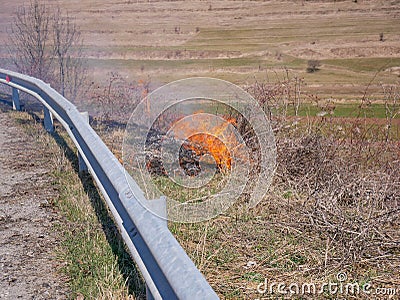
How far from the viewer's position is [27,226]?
525 centimetres

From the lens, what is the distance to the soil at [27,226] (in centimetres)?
410

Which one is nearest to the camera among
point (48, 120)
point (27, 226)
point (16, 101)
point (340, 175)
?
point (27, 226)

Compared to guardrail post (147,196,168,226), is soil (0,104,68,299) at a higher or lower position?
lower

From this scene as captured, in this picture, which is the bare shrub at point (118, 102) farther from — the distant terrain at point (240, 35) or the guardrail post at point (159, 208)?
the distant terrain at point (240, 35)

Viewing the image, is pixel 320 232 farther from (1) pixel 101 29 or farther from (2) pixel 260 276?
(1) pixel 101 29

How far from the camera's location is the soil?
13.5ft

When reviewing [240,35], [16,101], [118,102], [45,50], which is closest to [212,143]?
[118,102]

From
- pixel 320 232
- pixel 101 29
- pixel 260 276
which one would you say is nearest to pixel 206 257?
pixel 260 276

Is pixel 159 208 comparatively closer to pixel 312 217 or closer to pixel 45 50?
pixel 312 217

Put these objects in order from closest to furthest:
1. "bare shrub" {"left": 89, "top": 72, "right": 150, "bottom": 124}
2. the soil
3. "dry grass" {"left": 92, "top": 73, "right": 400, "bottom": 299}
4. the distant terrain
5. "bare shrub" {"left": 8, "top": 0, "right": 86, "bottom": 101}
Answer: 1. the soil
2. "dry grass" {"left": 92, "top": 73, "right": 400, "bottom": 299}
3. "bare shrub" {"left": 89, "top": 72, "right": 150, "bottom": 124}
4. "bare shrub" {"left": 8, "top": 0, "right": 86, "bottom": 101}
5. the distant terrain

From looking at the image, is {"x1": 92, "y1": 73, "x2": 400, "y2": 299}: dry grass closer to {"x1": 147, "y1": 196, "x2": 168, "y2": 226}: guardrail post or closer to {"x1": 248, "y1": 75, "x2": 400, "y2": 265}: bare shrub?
{"x1": 248, "y1": 75, "x2": 400, "y2": 265}: bare shrub

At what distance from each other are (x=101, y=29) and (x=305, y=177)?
79.6 ft

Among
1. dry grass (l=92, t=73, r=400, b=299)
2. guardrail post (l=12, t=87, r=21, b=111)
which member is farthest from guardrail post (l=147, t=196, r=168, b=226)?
guardrail post (l=12, t=87, r=21, b=111)

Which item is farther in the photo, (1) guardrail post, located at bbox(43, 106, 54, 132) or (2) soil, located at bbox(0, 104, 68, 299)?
(1) guardrail post, located at bbox(43, 106, 54, 132)
